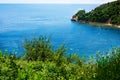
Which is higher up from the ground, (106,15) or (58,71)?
(58,71)

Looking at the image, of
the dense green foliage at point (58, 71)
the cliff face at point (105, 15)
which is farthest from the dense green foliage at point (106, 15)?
the dense green foliage at point (58, 71)

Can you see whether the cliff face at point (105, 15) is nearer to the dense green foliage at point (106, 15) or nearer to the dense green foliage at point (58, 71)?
the dense green foliage at point (106, 15)

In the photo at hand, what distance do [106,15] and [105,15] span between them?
1.71 feet

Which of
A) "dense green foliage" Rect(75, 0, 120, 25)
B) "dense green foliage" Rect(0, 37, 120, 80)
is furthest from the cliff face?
"dense green foliage" Rect(0, 37, 120, 80)

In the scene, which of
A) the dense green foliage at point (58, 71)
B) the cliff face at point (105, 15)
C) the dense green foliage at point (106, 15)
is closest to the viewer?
the dense green foliage at point (58, 71)

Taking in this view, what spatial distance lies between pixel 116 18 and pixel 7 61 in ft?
492

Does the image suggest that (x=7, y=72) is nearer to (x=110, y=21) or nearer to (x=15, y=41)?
(x=15, y=41)

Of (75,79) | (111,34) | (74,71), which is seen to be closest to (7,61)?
(75,79)

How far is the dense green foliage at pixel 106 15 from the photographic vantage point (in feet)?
530

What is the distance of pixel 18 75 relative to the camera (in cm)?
1181

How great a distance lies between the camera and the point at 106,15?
164500mm

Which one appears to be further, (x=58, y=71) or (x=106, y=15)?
(x=106, y=15)

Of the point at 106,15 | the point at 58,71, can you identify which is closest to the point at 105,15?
the point at 106,15

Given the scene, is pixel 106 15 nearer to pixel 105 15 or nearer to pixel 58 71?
pixel 105 15
